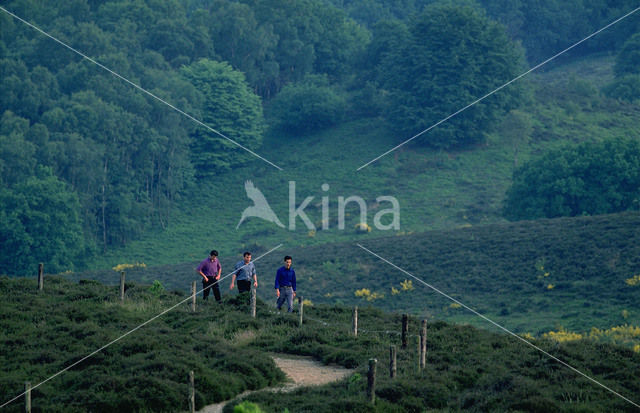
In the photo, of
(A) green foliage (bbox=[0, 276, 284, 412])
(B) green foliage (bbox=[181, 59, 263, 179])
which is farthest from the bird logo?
(A) green foliage (bbox=[0, 276, 284, 412])

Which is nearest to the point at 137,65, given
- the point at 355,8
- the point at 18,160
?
the point at 18,160

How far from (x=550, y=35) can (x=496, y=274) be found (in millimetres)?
107776

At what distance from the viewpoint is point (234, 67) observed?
425ft

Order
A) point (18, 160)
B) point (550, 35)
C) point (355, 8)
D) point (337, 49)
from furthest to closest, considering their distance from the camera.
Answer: point (355, 8)
point (550, 35)
point (337, 49)
point (18, 160)

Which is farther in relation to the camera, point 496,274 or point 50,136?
point 50,136

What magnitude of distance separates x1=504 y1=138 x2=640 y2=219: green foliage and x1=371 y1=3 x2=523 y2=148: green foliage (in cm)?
2416

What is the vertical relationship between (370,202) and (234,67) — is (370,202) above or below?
below

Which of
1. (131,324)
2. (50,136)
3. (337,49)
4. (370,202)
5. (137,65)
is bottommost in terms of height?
(131,324)

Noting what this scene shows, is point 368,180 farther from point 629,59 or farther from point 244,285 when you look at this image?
point 244,285

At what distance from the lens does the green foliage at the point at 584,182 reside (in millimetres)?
77562

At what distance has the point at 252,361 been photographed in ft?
82.0

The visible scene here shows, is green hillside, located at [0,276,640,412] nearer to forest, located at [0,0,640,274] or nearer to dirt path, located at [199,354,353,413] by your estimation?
dirt path, located at [199,354,353,413]

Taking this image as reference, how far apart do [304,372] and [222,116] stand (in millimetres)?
90037

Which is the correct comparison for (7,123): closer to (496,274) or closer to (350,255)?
(350,255)
